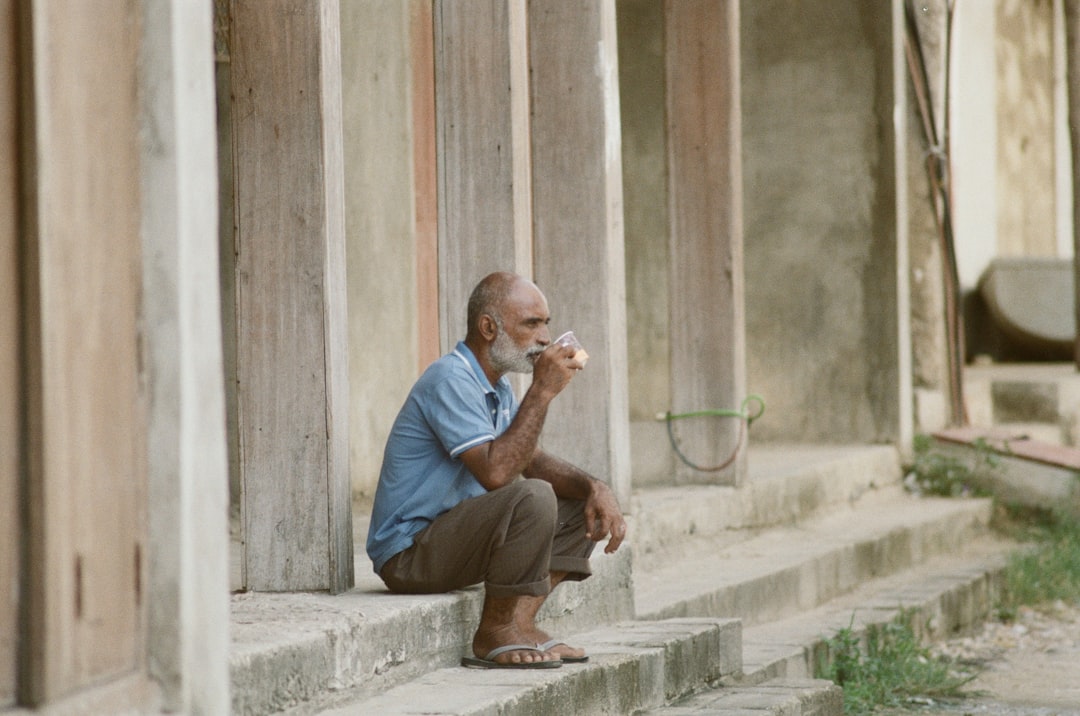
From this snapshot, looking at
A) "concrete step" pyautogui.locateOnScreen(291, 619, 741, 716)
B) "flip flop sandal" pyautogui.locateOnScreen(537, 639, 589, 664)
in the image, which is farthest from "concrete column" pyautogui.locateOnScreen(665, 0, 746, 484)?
"flip flop sandal" pyautogui.locateOnScreen(537, 639, 589, 664)

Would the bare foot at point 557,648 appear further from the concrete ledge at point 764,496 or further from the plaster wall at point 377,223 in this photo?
the plaster wall at point 377,223

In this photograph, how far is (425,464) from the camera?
4883 millimetres


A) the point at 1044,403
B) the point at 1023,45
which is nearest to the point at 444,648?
the point at 1044,403

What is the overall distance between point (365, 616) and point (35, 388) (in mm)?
1814

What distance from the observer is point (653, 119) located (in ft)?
33.4

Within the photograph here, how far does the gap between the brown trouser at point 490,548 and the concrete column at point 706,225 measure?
350 cm

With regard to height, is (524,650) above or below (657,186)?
below

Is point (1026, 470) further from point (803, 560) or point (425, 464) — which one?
point (425, 464)

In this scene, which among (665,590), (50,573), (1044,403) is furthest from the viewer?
(1044,403)

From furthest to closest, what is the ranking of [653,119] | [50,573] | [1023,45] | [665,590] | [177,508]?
[1023,45], [653,119], [665,590], [177,508], [50,573]

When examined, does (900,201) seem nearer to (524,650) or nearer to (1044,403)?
(1044,403)

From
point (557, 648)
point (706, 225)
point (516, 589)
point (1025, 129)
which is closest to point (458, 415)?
point (516, 589)

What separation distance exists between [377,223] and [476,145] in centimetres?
184

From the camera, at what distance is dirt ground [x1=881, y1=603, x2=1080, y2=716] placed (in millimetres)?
6453
